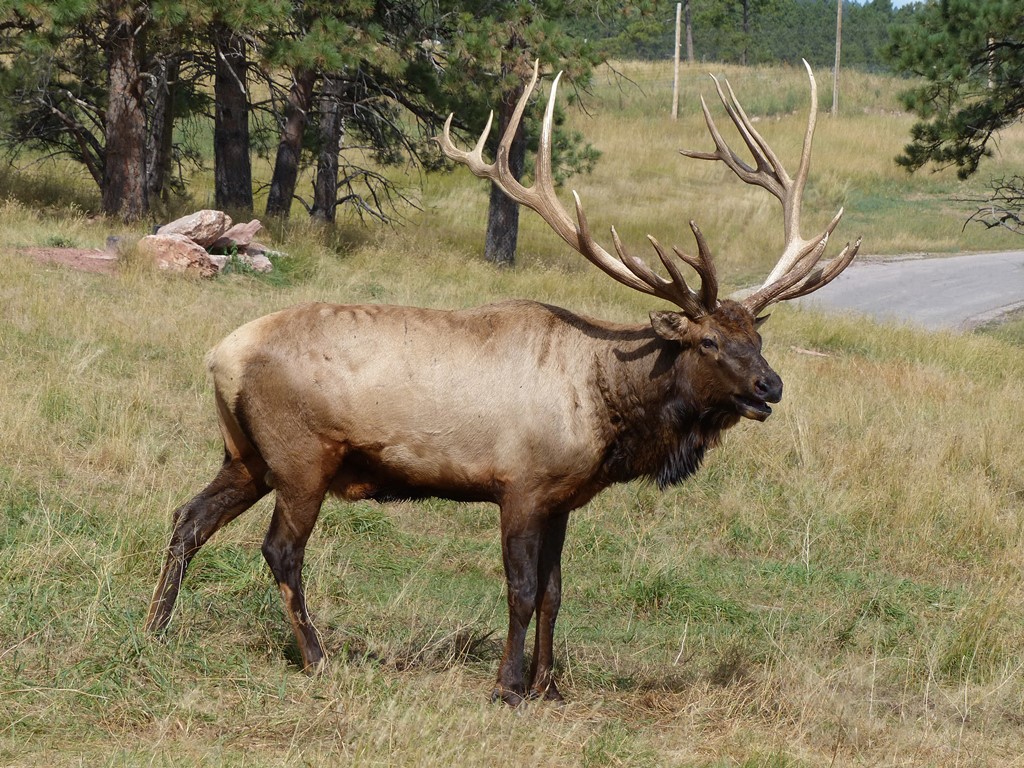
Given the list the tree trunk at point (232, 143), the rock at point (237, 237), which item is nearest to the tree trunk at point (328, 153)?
the tree trunk at point (232, 143)

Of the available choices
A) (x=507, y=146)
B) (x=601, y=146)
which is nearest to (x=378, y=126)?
(x=507, y=146)

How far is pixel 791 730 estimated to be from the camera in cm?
489

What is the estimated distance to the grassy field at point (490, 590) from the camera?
14.4 ft

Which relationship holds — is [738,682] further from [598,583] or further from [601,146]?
[601,146]

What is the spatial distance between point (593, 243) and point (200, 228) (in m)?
8.98

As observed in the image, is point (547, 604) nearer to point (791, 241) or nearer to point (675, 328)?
point (675, 328)

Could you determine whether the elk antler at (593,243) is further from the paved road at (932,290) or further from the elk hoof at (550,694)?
the paved road at (932,290)

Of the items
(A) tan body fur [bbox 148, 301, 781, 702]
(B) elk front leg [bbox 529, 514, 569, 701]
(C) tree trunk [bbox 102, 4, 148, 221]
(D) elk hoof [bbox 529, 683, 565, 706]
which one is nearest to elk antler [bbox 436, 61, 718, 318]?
(A) tan body fur [bbox 148, 301, 781, 702]

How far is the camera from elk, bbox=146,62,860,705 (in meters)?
5.00

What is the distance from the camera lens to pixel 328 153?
18.0 m

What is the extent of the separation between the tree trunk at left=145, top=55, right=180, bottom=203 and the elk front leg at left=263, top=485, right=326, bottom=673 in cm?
1237

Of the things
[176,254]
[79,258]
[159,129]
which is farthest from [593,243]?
[159,129]

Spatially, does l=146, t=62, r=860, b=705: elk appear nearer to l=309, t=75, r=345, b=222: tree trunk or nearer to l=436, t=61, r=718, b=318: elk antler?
l=436, t=61, r=718, b=318: elk antler

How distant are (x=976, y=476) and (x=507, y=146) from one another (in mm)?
4867
